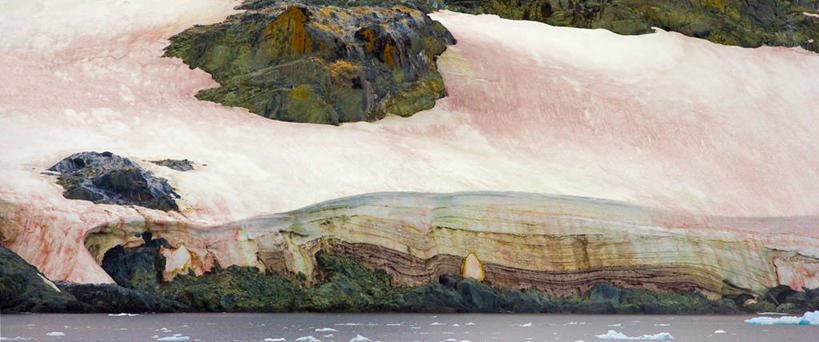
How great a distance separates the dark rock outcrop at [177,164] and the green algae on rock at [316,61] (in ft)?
20.1

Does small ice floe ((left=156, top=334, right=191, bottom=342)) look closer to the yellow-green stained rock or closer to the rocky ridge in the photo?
the rocky ridge

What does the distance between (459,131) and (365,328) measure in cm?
1602

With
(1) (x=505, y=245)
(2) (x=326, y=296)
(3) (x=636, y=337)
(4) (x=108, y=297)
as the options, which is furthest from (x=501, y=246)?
(4) (x=108, y=297)

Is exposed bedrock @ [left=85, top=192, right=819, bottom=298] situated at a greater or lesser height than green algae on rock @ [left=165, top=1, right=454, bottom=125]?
lesser

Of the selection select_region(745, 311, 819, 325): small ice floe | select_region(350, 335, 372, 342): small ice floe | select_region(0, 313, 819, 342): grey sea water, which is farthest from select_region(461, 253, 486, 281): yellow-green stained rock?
select_region(350, 335, 372, 342): small ice floe

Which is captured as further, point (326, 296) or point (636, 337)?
point (326, 296)

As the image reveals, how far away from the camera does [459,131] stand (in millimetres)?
36281

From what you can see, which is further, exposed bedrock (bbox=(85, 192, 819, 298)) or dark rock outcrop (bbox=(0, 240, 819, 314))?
exposed bedrock (bbox=(85, 192, 819, 298))

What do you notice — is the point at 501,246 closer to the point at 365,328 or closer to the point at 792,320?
the point at 792,320

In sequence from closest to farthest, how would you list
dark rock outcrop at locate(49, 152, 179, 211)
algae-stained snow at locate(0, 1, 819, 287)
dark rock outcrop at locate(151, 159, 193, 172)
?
dark rock outcrop at locate(49, 152, 179, 211), algae-stained snow at locate(0, 1, 819, 287), dark rock outcrop at locate(151, 159, 193, 172)

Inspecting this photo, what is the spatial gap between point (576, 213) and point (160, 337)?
1543 centimetres

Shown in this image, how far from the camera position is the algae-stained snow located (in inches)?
1083

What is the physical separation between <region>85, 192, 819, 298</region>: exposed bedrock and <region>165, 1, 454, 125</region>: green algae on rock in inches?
281

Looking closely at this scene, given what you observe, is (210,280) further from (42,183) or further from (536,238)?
(536,238)
